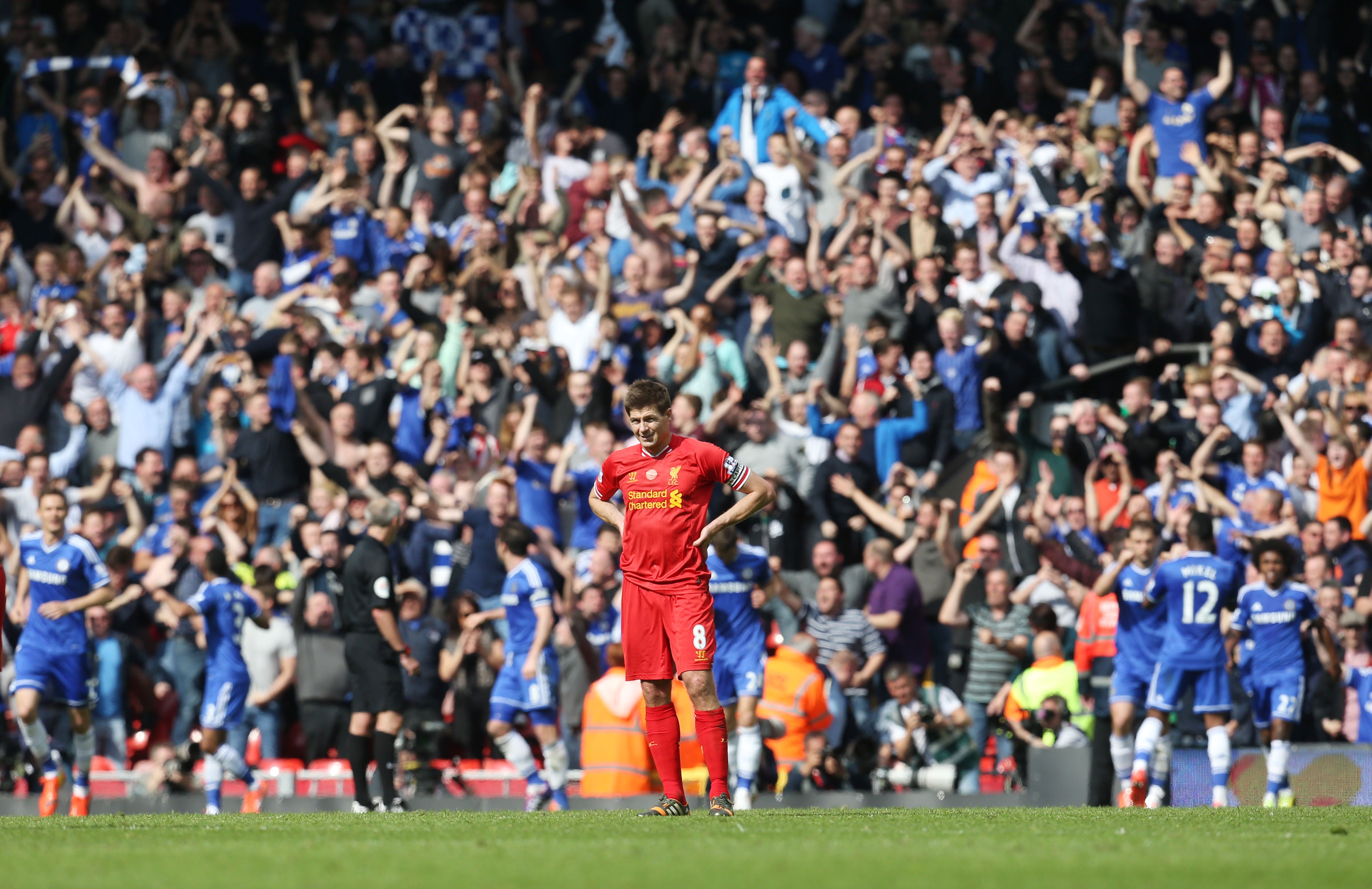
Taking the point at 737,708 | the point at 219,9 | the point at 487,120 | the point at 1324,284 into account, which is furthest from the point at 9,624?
the point at 1324,284

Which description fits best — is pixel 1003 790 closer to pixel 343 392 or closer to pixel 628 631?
pixel 628 631

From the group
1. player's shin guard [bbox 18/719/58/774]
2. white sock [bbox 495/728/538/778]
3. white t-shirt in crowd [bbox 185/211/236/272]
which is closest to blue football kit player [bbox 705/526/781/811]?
white sock [bbox 495/728/538/778]

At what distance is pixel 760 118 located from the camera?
2028 cm

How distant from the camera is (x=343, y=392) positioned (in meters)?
18.4

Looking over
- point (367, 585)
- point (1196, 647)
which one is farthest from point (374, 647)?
point (1196, 647)

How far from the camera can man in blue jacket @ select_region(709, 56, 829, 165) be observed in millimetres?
20125

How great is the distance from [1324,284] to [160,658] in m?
11.3

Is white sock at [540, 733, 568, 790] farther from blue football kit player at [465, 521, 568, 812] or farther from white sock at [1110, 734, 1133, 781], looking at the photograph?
white sock at [1110, 734, 1133, 781]

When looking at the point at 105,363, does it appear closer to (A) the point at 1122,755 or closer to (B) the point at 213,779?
(B) the point at 213,779

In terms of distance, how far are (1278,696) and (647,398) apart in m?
6.25

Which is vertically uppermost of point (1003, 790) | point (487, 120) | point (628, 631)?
point (487, 120)

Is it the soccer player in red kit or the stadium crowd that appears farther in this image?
the stadium crowd

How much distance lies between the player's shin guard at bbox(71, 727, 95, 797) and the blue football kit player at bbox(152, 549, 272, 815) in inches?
49.3

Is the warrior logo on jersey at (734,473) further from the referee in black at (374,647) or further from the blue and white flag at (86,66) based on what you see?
the blue and white flag at (86,66)
